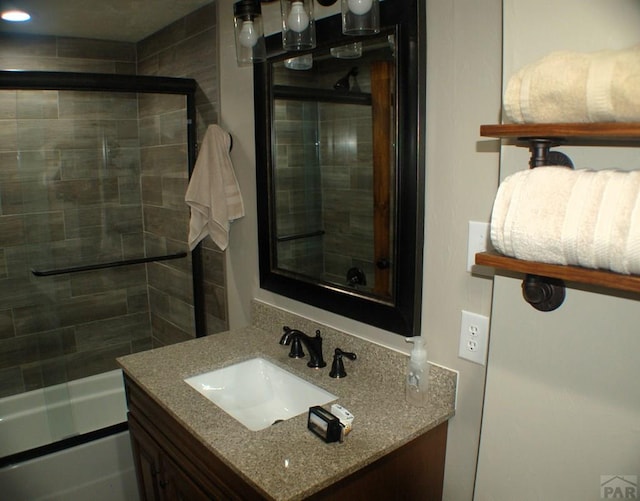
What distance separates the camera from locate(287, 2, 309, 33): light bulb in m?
1.41

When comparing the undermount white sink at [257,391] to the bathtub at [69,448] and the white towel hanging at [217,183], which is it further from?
Answer: the bathtub at [69,448]

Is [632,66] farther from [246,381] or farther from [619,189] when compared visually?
[246,381]

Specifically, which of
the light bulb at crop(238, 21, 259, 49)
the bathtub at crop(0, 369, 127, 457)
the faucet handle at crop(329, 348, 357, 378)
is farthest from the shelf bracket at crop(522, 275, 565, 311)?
the bathtub at crop(0, 369, 127, 457)

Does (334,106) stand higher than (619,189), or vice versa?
(334,106)

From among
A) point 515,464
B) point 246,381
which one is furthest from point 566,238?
point 246,381

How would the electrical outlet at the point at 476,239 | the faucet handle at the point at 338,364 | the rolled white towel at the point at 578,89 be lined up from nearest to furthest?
the rolled white towel at the point at 578,89 < the electrical outlet at the point at 476,239 < the faucet handle at the point at 338,364

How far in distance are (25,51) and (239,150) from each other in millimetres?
1642

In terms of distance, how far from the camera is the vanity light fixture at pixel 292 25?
1.31m

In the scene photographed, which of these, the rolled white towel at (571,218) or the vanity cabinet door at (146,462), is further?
the vanity cabinet door at (146,462)

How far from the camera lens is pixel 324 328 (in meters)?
1.78

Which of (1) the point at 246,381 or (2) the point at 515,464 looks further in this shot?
(1) the point at 246,381

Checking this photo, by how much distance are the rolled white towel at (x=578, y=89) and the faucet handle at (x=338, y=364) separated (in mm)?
950

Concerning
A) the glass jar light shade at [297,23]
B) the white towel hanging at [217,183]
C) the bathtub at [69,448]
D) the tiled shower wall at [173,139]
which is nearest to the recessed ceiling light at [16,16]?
the tiled shower wall at [173,139]

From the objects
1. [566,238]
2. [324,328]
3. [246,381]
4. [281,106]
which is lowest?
[246,381]
